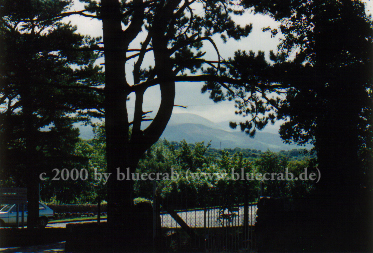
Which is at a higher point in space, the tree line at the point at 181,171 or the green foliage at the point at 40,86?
the green foliage at the point at 40,86

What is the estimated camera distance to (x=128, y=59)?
1130 cm

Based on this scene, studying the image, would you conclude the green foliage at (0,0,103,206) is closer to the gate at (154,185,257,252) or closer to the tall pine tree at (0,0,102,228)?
the tall pine tree at (0,0,102,228)

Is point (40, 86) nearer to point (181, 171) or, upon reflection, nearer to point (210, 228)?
point (210, 228)

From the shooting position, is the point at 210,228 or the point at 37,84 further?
the point at 37,84

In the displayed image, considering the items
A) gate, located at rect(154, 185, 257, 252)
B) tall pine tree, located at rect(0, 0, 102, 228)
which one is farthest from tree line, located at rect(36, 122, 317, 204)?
tall pine tree, located at rect(0, 0, 102, 228)

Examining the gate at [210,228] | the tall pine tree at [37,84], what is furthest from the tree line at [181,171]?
the tall pine tree at [37,84]

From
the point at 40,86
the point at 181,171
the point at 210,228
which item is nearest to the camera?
the point at 210,228

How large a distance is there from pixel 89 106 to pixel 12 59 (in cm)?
289

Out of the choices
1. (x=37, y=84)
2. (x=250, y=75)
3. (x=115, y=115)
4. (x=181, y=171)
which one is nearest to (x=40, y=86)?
(x=37, y=84)

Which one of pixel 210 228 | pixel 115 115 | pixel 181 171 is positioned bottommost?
pixel 210 228

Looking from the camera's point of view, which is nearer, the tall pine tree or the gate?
the gate

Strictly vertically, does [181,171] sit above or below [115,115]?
below

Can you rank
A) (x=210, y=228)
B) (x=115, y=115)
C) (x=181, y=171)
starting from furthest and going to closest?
(x=181, y=171), (x=115, y=115), (x=210, y=228)

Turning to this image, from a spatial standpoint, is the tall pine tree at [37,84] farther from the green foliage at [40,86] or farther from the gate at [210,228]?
the gate at [210,228]
